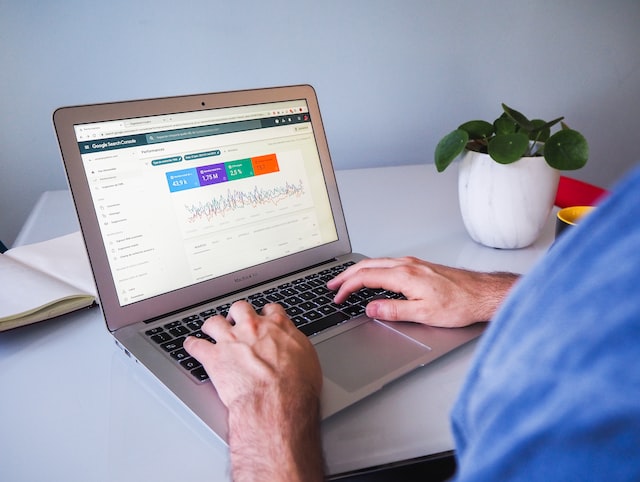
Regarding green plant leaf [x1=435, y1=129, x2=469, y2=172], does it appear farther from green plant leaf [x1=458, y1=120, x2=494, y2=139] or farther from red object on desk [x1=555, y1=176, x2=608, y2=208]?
red object on desk [x1=555, y1=176, x2=608, y2=208]

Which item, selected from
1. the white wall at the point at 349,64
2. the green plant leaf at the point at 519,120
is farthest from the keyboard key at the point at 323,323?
the white wall at the point at 349,64

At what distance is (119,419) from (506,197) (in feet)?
2.36

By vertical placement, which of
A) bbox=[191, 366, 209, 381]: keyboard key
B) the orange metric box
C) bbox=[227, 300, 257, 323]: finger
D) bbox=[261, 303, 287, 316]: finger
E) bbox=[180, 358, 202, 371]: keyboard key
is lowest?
bbox=[191, 366, 209, 381]: keyboard key

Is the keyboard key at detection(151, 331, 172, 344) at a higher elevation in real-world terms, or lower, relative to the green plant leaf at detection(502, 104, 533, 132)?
lower

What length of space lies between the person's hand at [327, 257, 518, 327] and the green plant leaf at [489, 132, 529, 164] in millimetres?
220

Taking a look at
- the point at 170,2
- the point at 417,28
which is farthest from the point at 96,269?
the point at 417,28

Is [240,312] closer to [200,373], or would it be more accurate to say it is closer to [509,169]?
[200,373]

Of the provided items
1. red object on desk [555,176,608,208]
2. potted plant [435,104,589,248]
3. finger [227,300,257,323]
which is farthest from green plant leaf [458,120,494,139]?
finger [227,300,257,323]

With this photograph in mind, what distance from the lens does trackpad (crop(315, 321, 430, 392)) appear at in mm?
611

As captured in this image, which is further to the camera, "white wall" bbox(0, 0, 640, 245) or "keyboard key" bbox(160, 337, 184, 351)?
"white wall" bbox(0, 0, 640, 245)

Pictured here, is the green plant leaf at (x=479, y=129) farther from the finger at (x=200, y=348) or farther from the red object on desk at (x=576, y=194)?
the finger at (x=200, y=348)

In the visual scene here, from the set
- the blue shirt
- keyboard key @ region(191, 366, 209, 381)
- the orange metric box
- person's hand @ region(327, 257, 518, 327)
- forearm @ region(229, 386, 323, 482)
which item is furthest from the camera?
the orange metric box

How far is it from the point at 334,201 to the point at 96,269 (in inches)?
16.0

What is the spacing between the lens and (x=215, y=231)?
804 mm
